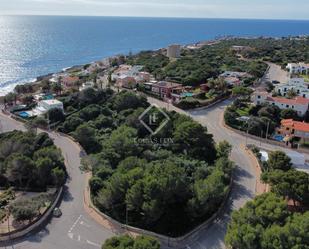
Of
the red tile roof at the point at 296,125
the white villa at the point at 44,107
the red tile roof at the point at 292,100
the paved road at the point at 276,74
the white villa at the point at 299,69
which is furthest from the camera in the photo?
the white villa at the point at 299,69

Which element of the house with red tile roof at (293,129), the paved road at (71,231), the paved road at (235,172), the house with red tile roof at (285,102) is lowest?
the paved road at (71,231)

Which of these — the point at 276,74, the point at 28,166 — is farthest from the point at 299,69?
the point at 28,166

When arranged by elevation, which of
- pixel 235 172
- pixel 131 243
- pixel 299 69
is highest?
pixel 299 69

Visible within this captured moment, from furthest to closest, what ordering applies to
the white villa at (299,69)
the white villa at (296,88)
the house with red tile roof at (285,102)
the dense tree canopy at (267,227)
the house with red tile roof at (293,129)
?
the white villa at (299,69) < the white villa at (296,88) < the house with red tile roof at (285,102) < the house with red tile roof at (293,129) < the dense tree canopy at (267,227)

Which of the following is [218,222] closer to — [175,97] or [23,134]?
[23,134]

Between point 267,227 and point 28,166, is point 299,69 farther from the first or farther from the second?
point 28,166

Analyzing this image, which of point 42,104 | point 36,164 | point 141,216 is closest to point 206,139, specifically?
point 141,216

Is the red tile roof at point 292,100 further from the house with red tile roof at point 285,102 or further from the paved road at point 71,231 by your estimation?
the paved road at point 71,231

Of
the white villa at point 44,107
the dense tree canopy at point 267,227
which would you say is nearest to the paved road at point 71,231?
the dense tree canopy at point 267,227

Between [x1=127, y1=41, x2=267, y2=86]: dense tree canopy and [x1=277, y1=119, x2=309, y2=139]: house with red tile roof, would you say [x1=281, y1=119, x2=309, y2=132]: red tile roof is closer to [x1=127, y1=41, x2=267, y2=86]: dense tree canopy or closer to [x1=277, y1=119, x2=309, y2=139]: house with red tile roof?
[x1=277, y1=119, x2=309, y2=139]: house with red tile roof
